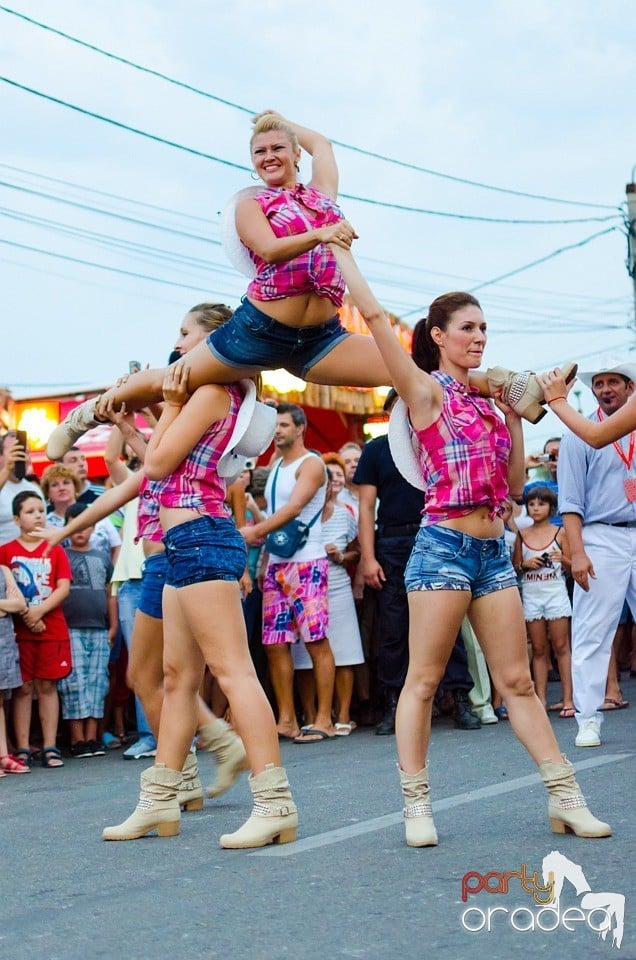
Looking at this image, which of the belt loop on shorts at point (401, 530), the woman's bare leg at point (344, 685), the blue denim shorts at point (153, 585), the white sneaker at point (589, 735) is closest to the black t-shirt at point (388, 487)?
the belt loop on shorts at point (401, 530)

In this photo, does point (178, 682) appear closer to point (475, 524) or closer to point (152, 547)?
point (152, 547)

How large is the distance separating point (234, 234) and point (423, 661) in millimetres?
1767

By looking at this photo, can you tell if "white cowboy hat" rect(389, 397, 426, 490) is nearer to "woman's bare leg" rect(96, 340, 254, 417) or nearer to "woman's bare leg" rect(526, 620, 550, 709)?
"woman's bare leg" rect(96, 340, 254, 417)

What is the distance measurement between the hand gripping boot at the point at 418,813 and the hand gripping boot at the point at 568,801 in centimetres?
43

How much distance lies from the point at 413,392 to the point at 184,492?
3.49 feet

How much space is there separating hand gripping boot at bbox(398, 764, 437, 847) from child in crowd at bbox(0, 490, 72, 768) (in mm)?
4591

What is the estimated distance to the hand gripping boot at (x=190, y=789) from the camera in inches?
237

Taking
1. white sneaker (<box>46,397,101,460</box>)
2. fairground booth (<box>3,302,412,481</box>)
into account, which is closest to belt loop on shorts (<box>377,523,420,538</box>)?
white sneaker (<box>46,397,101,460</box>)

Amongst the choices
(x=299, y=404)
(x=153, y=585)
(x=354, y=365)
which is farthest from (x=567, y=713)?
(x=299, y=404)

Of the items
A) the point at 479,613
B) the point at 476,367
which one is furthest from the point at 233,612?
the point at 476,367

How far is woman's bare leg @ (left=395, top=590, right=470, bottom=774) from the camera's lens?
4.79 metres

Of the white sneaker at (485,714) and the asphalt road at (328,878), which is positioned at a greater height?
the asphalt road at (328,878)

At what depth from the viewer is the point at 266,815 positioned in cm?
495

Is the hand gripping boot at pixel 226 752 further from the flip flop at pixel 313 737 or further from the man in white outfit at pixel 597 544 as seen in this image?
the flip flop at pixel 313 737
